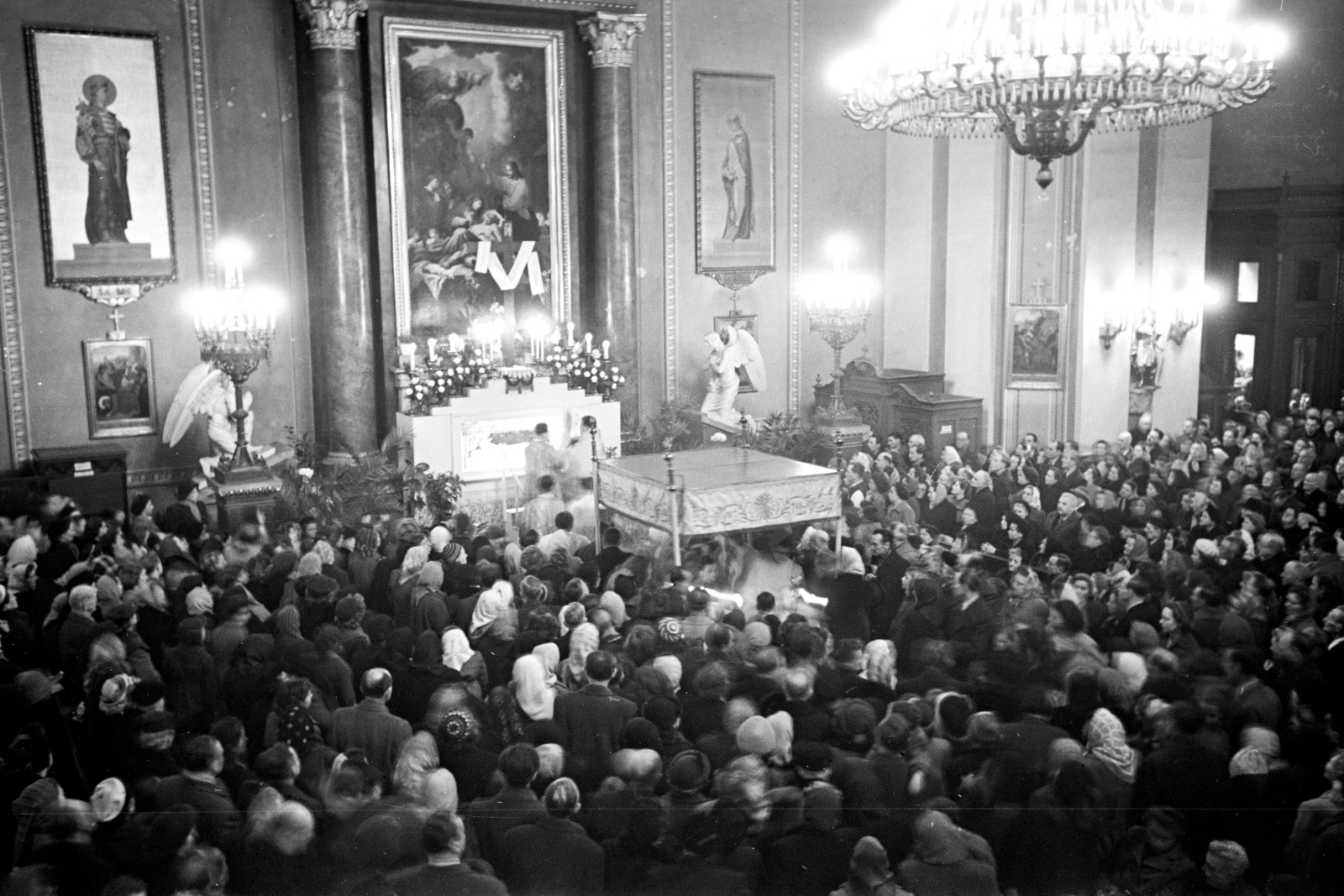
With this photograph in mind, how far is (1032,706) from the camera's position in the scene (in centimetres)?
689

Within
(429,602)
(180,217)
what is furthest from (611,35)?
(429,602)

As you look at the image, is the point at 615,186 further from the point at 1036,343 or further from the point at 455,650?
the point at 455,650

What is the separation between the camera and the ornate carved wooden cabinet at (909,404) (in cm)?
1777

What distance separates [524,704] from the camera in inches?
282

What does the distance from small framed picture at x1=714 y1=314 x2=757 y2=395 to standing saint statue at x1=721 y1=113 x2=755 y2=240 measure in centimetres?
115

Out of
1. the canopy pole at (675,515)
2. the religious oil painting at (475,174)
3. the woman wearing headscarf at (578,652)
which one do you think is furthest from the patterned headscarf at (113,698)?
the religious oil painting at (475,174)

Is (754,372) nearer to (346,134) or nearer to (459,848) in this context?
(346,134)

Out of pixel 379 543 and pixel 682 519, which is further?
pixel 682 519

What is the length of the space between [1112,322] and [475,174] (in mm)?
8944

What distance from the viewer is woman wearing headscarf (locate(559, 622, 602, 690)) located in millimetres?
7391

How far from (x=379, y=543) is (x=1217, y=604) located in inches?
253

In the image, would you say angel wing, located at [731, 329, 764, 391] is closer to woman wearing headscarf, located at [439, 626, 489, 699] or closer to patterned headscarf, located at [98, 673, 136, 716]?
woman wearing headscarf, located at [439, 626, 489, 699]

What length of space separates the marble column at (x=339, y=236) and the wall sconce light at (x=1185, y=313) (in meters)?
11.3

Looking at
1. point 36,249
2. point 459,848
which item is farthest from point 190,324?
point 459,848
